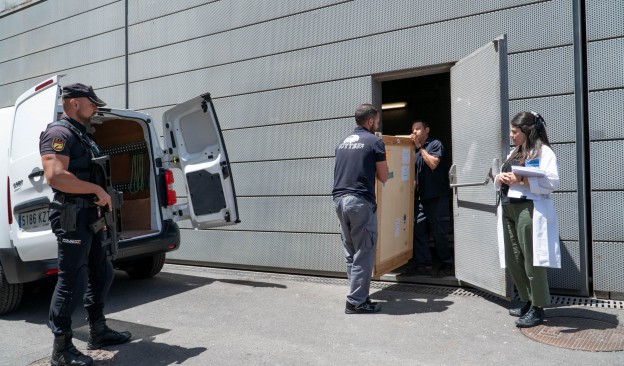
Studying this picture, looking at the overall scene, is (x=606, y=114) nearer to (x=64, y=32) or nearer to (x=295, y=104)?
(x=295, y=104)

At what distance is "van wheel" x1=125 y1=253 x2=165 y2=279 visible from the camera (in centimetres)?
606

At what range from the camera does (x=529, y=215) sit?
3871 millimetres

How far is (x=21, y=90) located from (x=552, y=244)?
1006 centimetres

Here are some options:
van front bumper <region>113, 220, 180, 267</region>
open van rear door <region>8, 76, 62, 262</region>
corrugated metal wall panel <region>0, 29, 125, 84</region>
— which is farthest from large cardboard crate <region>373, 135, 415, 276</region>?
corrugated metal wall panel <region>0, 29, 125, 84</region>

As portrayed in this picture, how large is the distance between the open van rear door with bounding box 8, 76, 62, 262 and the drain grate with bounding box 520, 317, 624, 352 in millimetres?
4348

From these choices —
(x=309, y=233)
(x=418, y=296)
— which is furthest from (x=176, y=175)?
(x=418, y=296)

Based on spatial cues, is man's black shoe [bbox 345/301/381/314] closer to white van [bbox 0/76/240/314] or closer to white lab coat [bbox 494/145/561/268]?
white lab coat [bbox 494/145/561/268]

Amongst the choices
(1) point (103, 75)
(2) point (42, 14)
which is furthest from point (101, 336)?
(2) point (42, 14)

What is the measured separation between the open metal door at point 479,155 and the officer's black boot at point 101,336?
3282 millimetres

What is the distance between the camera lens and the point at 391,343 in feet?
12.1

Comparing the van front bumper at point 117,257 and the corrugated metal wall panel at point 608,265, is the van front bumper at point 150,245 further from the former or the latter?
the corrugated metal wall panel at point 608,265

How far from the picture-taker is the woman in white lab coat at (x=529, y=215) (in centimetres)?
376

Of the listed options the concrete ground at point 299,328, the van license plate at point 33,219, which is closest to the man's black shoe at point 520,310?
the concrete ground at point 299,328

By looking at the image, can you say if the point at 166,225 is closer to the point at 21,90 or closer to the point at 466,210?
the point at 466,210
